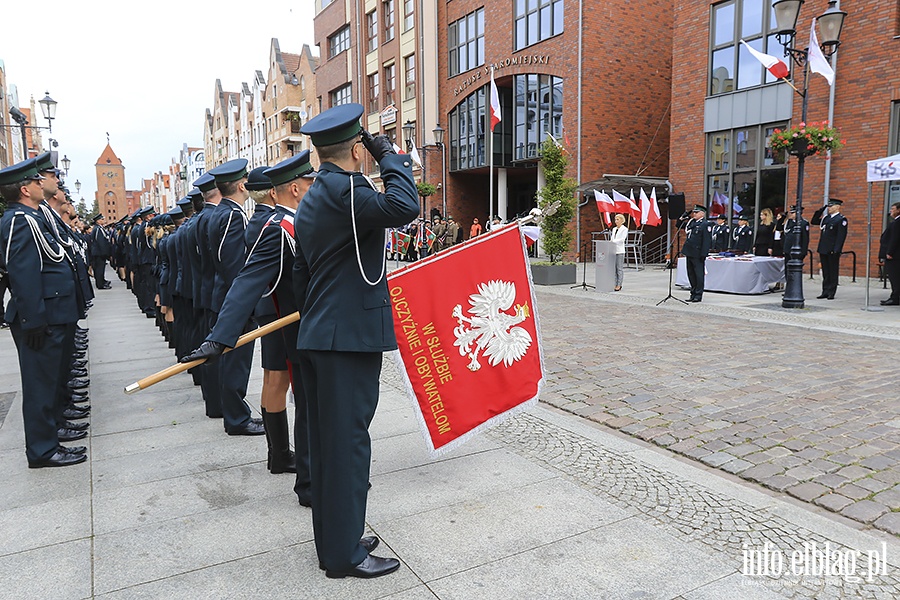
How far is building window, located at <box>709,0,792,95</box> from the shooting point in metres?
18.0

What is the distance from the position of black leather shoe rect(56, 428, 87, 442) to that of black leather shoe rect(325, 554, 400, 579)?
3.19 metres

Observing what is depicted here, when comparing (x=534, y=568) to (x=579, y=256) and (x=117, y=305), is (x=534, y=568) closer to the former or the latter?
(x=117, y=305)

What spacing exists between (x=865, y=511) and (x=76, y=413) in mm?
6013

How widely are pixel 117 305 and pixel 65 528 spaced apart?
44.7ft

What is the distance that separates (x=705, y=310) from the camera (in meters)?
11.9

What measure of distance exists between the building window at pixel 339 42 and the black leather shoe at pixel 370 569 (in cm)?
4278

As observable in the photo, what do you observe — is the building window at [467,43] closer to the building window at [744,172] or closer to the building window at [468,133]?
the building window at [468,133]

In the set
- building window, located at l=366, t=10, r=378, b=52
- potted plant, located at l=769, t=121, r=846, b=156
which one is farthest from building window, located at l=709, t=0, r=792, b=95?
building window, located at l=366, t=10, r=378, b=52

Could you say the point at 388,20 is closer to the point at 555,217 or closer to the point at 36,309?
the point at 555,217

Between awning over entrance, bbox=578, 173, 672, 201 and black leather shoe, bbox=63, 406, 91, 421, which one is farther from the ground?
awning over entrance, bbox=578, 173, 672, 201

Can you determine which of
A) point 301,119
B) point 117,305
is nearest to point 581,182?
point 117,305

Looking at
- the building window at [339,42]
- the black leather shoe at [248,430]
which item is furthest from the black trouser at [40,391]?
the building window at [339,42]

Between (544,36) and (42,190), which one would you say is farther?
(544,36)

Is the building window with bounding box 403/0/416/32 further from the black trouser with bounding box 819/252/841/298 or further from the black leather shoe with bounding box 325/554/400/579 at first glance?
the black leather shoe with bounding box 325/554/400/579
